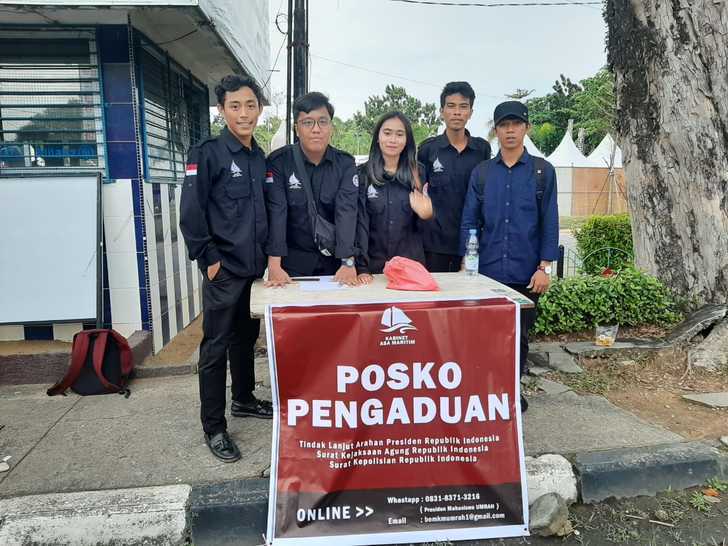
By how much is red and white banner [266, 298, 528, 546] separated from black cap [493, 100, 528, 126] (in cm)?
136

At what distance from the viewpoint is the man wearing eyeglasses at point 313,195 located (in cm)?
317

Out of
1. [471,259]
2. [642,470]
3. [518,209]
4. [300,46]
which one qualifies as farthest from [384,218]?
[300,46]

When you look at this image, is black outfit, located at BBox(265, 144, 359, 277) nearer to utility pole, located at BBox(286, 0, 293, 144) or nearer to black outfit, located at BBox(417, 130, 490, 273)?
black outfit, located at BBox(417, 130, 490, 273)

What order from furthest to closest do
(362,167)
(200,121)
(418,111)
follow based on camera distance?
(418,111) < (200,121) < (362,167)

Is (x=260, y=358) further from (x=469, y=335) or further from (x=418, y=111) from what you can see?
(x=418, y=111)

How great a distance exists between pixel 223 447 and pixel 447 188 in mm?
2271

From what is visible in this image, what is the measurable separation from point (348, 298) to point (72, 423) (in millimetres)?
2233

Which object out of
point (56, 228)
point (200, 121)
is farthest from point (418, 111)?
point (56, 228)

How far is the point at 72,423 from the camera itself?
3641 mm

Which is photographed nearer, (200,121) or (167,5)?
(167,5)

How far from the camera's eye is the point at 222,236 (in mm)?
3035

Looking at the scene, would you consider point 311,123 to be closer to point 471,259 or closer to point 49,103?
point 471,259

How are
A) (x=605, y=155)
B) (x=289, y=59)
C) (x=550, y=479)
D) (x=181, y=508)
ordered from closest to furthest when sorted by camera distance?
(x=181, y=508) → (x=550, y=479) → (x=289, y=59) → (x=605, y=155)

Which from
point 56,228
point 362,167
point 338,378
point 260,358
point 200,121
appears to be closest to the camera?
point 338,378
